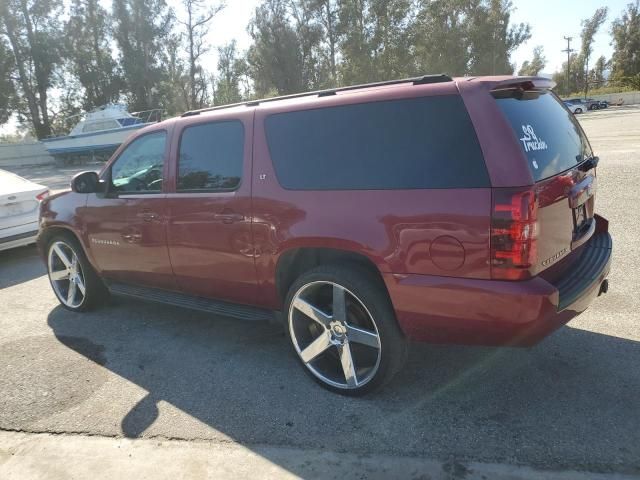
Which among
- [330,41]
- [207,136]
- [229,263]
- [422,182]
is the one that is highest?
[330,41]

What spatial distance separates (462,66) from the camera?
4825 centimetres

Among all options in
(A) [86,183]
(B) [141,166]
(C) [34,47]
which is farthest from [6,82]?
(B) [141,166]

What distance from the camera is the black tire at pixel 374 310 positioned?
294 cm

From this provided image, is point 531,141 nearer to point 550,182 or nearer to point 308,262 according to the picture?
point 550,182

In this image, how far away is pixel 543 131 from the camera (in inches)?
114

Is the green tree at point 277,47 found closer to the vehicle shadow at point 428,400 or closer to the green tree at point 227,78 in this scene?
the green tree at point 227,78

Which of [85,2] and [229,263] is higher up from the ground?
[85,2]

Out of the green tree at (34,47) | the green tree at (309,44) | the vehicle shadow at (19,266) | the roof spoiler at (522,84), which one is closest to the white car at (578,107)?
the green tree at (309,44)

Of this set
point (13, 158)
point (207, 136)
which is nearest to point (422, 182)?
point (207, 136)

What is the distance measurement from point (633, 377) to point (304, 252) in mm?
2187

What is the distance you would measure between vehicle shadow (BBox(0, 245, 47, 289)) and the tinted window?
389 cm

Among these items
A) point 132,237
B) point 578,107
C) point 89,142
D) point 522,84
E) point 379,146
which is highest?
point 522,84

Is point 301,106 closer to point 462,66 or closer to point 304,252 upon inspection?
point 304,252

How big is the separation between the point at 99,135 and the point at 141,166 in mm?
28064
